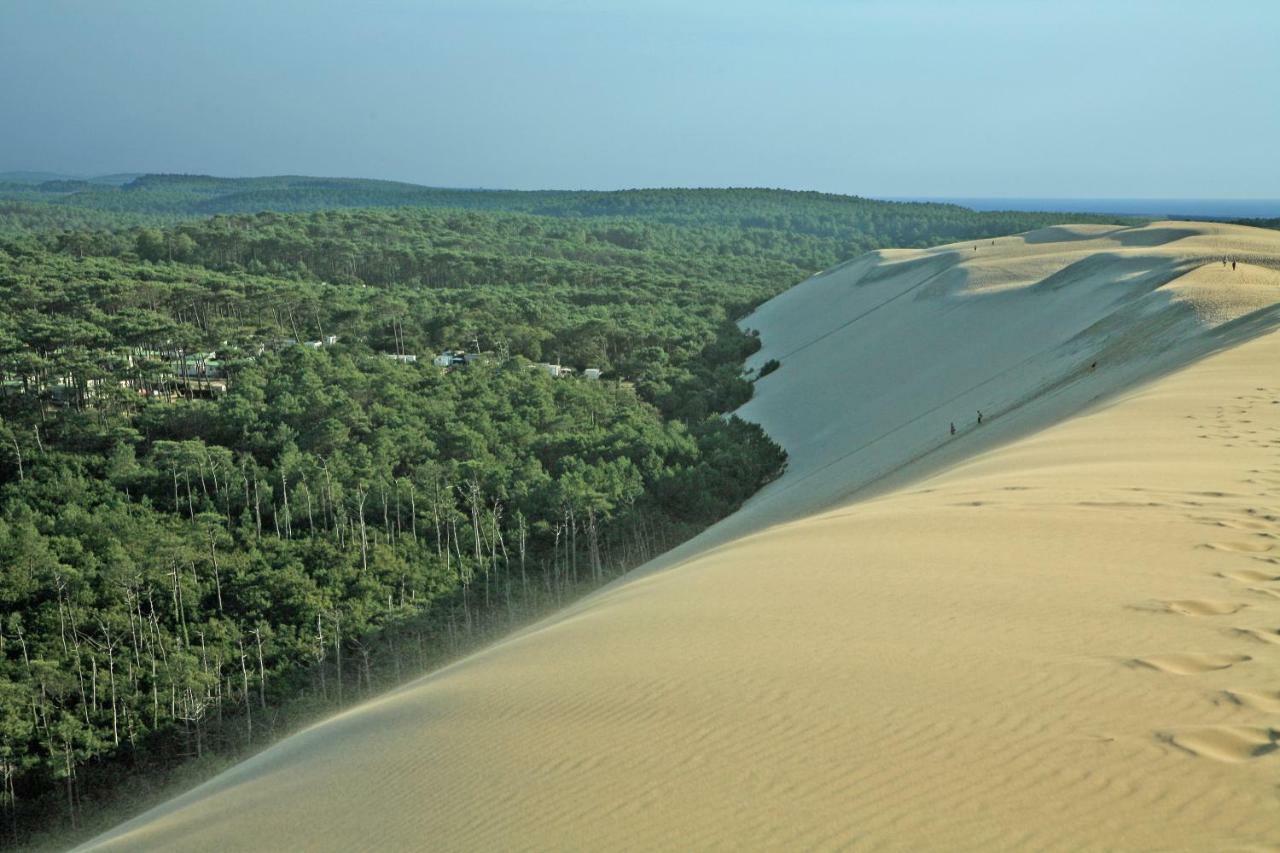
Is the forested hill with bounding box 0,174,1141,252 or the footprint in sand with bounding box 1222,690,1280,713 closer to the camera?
the footprint in sand with bounding box 1222,690,1280,713

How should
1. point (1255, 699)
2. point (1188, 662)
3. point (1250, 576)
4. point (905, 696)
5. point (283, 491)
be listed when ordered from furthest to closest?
point (283, 491), point (1250, 576), point (905, 696), point (1188, 662), point (1255, 699)

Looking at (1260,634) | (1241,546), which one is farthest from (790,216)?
(1260,634)

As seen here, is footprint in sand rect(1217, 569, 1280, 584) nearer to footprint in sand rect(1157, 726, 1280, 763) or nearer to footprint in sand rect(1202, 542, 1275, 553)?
footprint in sand rect(1202, 542, 1275, 553)

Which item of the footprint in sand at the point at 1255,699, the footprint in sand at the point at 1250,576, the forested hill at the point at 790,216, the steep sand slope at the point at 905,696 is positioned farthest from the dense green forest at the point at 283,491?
the forested hill at the point at 790,216

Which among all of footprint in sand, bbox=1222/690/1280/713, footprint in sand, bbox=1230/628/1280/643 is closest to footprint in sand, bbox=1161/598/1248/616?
footprint in sand, bbox=1230/628/1280/643

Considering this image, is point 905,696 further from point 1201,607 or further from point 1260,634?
point 1201,607
